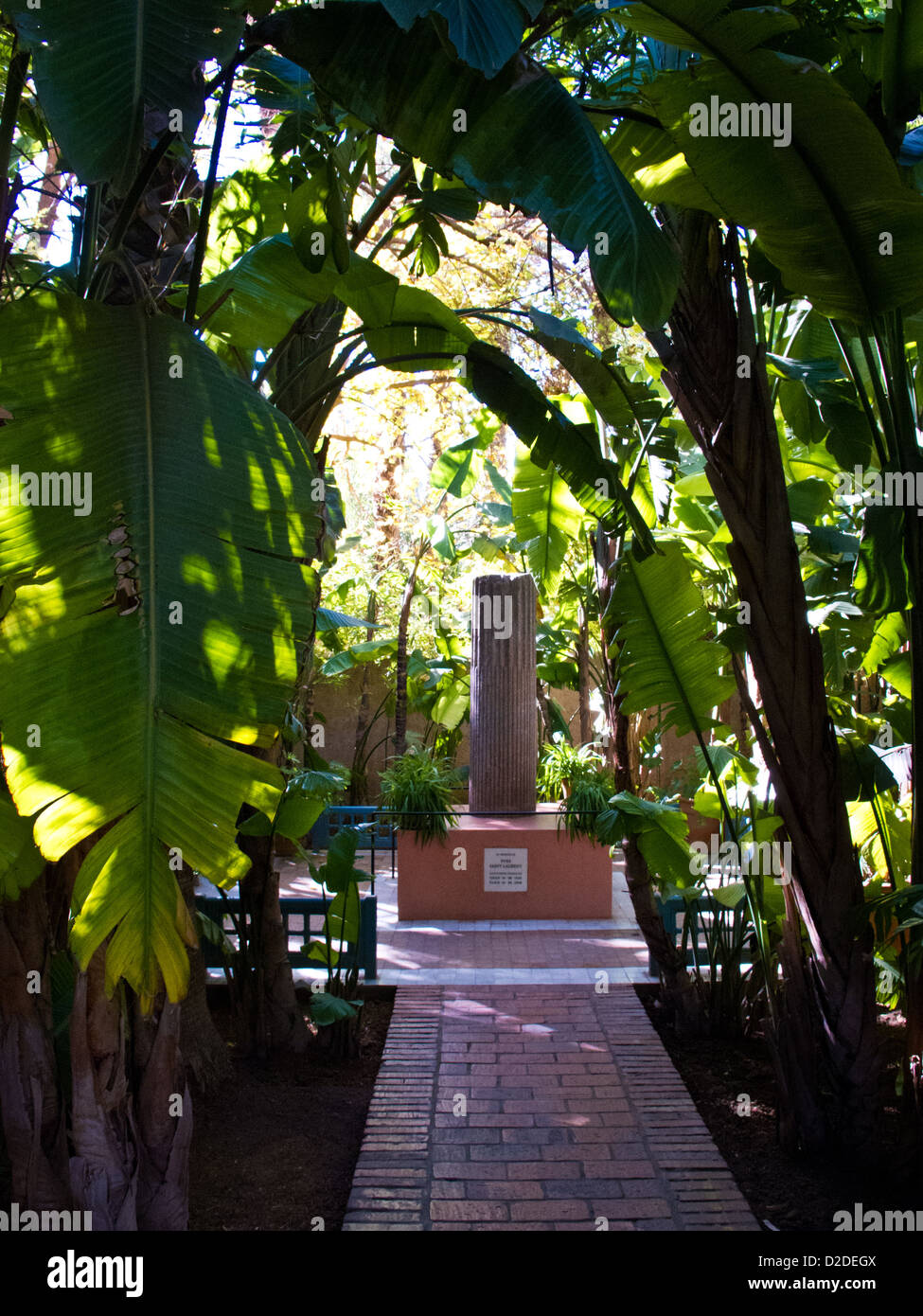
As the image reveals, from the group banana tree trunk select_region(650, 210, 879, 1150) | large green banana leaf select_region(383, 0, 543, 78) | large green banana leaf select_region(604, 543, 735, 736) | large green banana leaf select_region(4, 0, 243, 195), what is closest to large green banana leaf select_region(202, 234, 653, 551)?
banana tree trunk select_region(650, 210, 879, 1150)

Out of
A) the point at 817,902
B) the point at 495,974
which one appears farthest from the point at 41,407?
the point at 495,974

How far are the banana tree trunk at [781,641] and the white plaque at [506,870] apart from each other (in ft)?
14.8

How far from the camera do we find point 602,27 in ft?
14.3

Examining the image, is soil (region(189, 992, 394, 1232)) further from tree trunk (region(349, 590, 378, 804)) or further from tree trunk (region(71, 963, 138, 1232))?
tree trunk (region(349, 590, 378, 804))

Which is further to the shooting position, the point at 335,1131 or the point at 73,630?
the point at 335,1131

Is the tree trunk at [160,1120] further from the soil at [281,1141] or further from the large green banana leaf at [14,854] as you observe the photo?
the soil at [281,1141]

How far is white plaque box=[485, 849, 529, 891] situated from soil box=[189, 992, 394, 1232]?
2.94 meters

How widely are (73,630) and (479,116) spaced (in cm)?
163

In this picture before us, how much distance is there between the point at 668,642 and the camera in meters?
4.77

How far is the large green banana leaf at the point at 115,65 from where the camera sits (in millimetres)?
2066

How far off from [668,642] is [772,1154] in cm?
227

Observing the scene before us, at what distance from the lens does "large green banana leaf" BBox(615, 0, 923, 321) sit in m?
2.77

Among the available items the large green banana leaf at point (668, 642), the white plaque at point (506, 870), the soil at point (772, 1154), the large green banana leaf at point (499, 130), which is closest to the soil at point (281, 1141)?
the soil at point (772, 1154)
